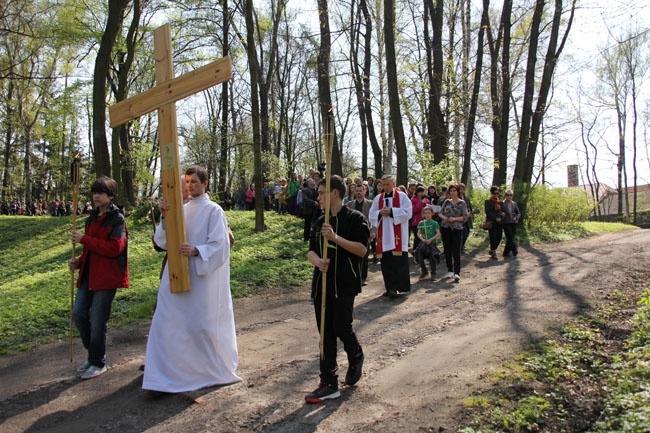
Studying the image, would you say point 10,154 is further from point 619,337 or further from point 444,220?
point 619,337

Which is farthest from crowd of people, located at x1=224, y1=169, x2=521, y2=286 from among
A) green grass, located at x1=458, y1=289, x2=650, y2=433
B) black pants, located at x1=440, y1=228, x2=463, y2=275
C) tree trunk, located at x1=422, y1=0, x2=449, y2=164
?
tree trunk, located at x1=422, y1=0, x2=449, y2=164

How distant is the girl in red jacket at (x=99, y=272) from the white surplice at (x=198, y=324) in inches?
25.8

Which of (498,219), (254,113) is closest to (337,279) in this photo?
(498,219)

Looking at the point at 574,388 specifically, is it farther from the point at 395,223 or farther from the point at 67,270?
the point at 67,270

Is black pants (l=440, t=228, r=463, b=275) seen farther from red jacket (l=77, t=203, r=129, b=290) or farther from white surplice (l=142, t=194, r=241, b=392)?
red jacket (l=77, t=203, r=129, b=290)

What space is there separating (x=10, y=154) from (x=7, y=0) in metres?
26.0

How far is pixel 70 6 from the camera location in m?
21.7

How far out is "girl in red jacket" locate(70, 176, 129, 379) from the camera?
212 inches

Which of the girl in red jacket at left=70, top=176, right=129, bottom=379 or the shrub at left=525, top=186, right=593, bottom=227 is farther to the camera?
the shrub at left=525, top=186, right=593, bottom=227

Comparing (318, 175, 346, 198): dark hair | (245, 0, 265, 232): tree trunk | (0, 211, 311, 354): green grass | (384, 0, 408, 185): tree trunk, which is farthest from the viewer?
(384, 0, 408, 185): tree trunk

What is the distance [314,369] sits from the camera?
5.47m

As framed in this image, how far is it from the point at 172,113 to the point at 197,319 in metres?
2.03

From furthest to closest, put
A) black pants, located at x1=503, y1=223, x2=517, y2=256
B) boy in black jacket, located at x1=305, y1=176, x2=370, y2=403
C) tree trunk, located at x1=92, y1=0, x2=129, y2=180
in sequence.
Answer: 1. tree trunk, located at x1=92, y1=0, x2=129, y2=180
2. black pants, located at x1=503, y1=223, x2=517, y2=256
3. boy in black jacket, located at x1=305, y1=176, x2=370, y2=403

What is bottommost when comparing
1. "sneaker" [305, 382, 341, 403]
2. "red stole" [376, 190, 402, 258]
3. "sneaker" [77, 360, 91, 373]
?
"sneaker" [305, 382, 341, 403]
